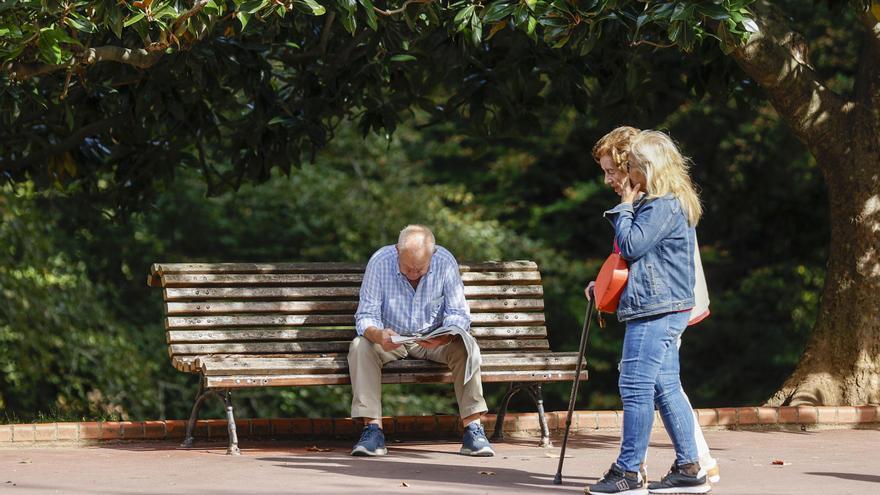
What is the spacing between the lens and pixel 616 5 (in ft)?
22.5

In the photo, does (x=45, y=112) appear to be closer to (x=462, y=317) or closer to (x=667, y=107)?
(x=462, y=317)

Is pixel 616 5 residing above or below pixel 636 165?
above

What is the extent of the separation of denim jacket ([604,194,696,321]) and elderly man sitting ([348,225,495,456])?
1852 millimetres

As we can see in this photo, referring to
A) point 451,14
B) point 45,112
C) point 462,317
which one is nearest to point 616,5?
point 451,14

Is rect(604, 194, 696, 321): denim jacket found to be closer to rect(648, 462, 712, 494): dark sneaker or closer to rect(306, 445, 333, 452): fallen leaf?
rect(648, 462, 712, 494): dark sneaker

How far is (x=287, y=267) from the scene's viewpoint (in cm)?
811

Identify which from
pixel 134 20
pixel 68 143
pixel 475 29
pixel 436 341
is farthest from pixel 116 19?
pixel 68 143

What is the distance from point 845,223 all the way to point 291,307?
3.50m

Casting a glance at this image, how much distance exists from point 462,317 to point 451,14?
1.80 meters

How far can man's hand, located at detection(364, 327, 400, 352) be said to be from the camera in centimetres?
725

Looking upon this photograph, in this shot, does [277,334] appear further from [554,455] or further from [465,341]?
[554,455]

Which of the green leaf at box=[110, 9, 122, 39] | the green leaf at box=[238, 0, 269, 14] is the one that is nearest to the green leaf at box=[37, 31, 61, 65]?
the green leaf at box=[110, 9, 122, 39]

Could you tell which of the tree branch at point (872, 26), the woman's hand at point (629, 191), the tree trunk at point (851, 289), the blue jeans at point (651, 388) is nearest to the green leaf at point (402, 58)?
the tree trunk at point (851, 289)

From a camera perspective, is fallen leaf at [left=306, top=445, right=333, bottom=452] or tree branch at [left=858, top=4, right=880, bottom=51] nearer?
fallen leaf at [left=306, top=445, right=333, bottom=452]
